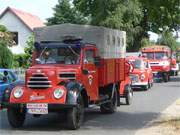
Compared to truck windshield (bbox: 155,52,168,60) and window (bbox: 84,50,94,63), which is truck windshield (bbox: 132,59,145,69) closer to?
truck windshield (bbox: 155,52,168,60)

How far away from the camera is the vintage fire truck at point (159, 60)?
40219 millimetres

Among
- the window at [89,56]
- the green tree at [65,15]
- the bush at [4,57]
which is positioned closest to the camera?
the window at [89,56]

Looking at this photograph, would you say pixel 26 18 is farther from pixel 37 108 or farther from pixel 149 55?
pixel 37 108

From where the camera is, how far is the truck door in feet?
50.3

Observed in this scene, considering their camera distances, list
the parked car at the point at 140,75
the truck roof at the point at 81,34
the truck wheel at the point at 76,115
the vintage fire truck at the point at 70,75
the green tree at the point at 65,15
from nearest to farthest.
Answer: the truck wheel at the point at 76,115 < the vintage fire truck at the point at 70,75 < the truck roof at the point at 81,34 < the parked car at the point at 140,75 < the green tree at the point at 65,15

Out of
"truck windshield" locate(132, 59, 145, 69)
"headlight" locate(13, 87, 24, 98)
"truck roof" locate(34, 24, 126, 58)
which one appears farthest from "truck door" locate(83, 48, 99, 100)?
"truck windshield" locate(132, 59, 145, 69)

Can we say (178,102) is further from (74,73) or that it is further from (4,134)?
(4,134)

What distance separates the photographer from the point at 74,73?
14812 mm

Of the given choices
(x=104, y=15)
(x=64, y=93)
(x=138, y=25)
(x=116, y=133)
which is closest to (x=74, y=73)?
(x=64, y=93)

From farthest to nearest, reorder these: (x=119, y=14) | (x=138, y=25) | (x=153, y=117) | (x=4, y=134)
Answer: (x=138, y=25)
(x=119, y=14)
(x=153, y=117)
(x=4, y=134)

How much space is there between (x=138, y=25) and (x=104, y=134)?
48.0 meters

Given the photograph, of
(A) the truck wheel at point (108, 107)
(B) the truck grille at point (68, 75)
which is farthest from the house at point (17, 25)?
(B) the truck grille at point (68, 75)

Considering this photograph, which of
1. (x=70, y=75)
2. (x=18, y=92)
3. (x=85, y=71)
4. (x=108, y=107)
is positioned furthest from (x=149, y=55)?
(x=18, y=92)

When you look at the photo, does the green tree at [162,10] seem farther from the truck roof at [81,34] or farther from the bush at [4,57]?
the bush at [4,57]
